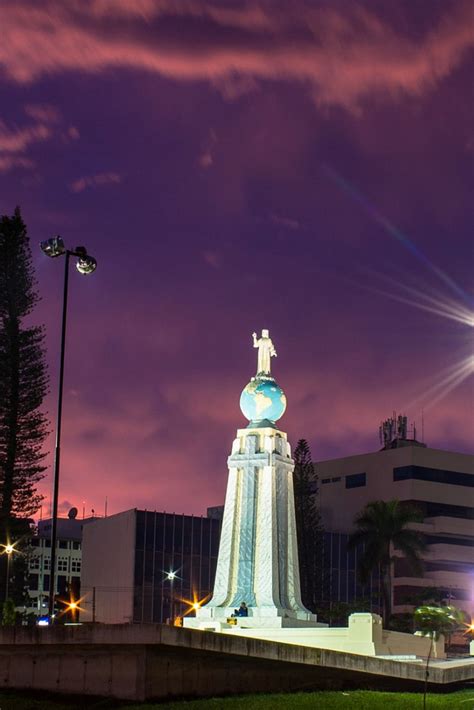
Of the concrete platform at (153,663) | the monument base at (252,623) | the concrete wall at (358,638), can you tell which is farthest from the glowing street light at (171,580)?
the concrete platform at (153,663)

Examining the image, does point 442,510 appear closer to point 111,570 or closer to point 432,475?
point 432,475

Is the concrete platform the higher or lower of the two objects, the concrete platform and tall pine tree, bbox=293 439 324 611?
the lower

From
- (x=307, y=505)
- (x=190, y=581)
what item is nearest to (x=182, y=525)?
(x=190, y=581)

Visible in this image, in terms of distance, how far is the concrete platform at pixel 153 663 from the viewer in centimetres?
1828

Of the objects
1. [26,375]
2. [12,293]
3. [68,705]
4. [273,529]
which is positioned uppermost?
[12,293]

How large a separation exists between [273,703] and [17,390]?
30036 millimetres

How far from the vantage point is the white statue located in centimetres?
4091

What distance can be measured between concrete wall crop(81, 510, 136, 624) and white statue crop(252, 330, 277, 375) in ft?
71.2

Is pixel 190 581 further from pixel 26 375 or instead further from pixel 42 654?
pixel 42 654

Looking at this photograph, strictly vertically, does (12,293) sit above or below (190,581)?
above

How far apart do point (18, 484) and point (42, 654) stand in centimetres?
2768

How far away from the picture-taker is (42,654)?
19328mm

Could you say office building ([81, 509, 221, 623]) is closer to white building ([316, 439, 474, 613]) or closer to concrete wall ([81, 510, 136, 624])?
concrete wall ([81, 510, 136, 624])

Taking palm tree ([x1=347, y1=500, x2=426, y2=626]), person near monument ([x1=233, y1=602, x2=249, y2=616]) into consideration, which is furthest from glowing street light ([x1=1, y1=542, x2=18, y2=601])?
palm tree ([x1=347, y1=500, x2=426, y2=626])
